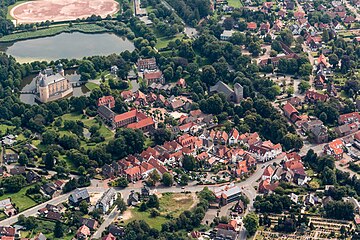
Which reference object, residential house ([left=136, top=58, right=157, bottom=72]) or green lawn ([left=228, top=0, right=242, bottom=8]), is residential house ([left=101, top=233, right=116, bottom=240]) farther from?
green lawn ([left=228, top=0, right=242, bottom=8])

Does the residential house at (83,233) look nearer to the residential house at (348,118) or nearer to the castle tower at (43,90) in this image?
the castle tower at (43,90)

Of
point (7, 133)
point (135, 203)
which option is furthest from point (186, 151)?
point (7, 133)

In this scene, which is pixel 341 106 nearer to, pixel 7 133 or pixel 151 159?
pixel 151 159

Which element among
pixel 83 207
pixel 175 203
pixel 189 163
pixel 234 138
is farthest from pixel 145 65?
pixel 83 207

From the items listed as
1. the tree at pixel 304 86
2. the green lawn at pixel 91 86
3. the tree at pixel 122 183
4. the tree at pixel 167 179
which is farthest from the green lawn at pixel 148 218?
the tree at pixel 304 86

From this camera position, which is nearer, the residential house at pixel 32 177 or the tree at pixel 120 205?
the tree at pixel 120 205

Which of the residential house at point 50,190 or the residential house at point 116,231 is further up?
the residential house at point 116,231

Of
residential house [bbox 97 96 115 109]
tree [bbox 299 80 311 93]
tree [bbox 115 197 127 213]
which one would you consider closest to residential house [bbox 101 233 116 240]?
tree [bbox 115 197 127 213]

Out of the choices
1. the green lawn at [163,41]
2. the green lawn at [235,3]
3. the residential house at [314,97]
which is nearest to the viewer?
the residential house at [314,97]
